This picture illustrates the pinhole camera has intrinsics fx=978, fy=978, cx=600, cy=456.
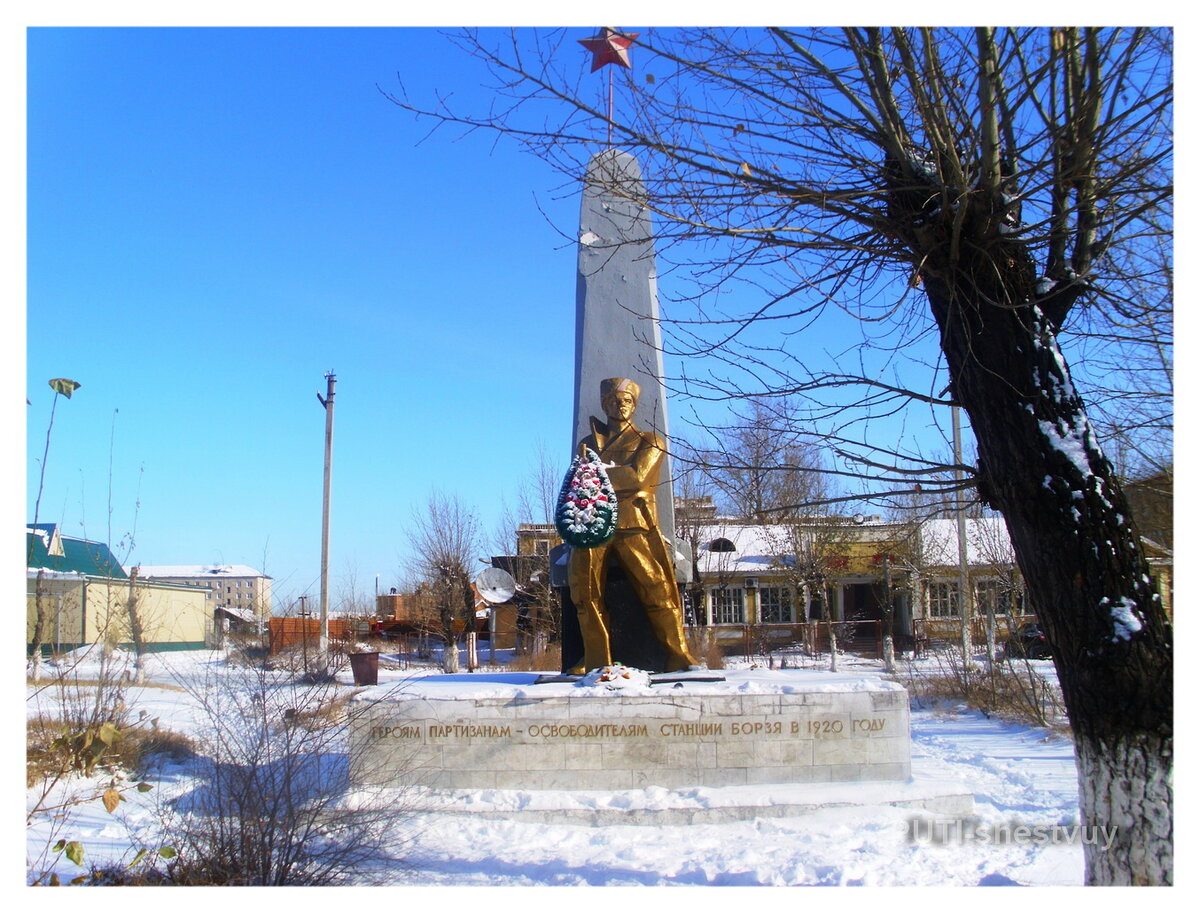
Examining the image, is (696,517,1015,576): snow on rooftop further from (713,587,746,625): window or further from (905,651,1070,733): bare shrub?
(905,651,1070,733): bare shrub

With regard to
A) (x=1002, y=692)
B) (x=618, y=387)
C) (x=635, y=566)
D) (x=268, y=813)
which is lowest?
(x=1002, y=692)

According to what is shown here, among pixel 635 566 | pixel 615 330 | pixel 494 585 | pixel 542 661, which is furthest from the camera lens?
pixel 542 661

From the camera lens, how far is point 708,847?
20.6 ft

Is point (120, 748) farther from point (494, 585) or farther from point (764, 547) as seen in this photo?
point (764, 547)

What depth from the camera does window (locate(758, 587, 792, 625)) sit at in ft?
104

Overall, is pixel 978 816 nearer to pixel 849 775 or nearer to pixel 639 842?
pixel 849 775

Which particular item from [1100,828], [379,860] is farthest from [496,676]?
[1100,828]

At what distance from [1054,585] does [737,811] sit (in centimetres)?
363

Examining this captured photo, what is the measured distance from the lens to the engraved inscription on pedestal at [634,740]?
7543 mm

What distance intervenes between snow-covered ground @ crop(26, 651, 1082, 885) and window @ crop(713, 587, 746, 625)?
2383 cm

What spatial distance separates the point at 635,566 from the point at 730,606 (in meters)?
24.2

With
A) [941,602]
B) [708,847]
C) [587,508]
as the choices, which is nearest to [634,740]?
[708,847]

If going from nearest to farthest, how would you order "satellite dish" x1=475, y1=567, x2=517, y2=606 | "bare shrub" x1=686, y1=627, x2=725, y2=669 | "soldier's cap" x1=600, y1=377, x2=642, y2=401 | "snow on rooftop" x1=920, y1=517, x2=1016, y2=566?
"soldier's cap" x1=600, y1=377, x2=642, y2=401
"satellite dish" x1=475, y1=567, x2=517, y2=606
"snow on rooftop" x1=920, y1=517, x2=1016, y2=566
"bare shrub" x1=686, y1=627, x2=725, y2=669

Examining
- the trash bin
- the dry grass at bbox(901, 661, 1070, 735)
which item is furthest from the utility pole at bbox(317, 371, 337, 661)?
the dry grass at bbox(901, 661, 1070, 735)
